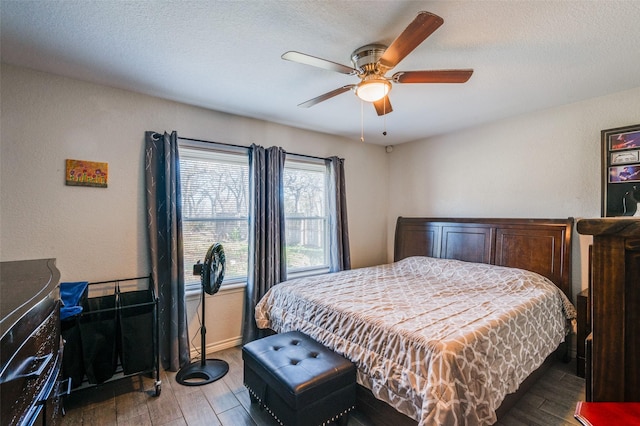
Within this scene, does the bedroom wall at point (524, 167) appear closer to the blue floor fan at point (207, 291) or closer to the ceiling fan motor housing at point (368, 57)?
the ceiling fan motor housing at point (368, 57)

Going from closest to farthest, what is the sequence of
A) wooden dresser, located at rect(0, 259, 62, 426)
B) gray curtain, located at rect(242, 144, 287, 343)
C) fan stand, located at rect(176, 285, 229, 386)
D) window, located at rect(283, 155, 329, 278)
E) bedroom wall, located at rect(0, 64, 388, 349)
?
wooden dresser, located at rect(0, 259, 62, 426), bedroom wall, located at rect(0, 64, 388, 349), fan stand, located at rect(176, 285, 229, 386), gray curtain, located at rect(242, 144, 287, 343), window, located at rect(283, 155, 329, 278)

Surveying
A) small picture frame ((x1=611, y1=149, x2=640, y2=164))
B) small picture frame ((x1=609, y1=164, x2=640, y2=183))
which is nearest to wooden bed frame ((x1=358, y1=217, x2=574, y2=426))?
small picture frame ((x1=609, y1=164, x2=640, y2=183))

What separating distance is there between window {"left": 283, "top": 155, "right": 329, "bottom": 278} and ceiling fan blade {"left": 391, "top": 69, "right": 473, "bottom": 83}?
2001 mm

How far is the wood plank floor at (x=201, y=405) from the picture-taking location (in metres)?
1.98

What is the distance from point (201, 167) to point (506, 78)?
2.86 metres

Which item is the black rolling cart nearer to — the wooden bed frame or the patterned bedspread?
the patterned bedspread

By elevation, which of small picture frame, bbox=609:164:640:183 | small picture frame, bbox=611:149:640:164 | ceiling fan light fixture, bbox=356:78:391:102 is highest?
ceiling fan light fixture, bbox=356:78:391:102

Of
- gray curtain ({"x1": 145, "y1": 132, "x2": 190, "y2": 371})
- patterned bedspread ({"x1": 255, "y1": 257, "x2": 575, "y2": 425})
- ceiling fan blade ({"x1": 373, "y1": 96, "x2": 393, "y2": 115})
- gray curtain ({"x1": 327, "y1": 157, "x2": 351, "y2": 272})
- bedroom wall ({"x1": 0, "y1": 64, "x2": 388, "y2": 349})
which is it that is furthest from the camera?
gray curtain ({"x1": 327, "y1": 157, "x2": 351, "y2": 272})

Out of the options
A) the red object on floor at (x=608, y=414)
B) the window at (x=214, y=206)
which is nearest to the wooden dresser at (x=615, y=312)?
the red object on floor at (x=608, y=414)

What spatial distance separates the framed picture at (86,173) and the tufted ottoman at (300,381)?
6.05 feet

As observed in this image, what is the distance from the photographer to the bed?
1610mm

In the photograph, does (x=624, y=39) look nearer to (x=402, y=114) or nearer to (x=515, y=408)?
(x=402, y=114)

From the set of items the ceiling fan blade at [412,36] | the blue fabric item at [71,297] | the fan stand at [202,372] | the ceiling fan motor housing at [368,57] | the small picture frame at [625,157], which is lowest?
the fan stand at [202,372]

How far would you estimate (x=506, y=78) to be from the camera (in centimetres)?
237
